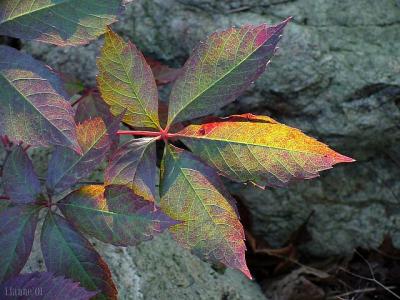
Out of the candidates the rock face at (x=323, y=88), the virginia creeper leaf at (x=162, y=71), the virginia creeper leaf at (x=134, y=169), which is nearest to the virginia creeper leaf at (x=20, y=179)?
the virginia creeper leaf at (x=134, y=169)

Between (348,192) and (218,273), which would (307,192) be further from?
(218,273)

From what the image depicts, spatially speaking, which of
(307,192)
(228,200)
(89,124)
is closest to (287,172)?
(228,200)

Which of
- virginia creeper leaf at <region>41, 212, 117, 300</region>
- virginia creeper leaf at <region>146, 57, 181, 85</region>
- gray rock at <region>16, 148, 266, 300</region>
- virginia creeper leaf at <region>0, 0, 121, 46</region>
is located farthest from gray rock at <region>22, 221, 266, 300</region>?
virginia creeper leaf at <region>0, 0, 121, 46</region>

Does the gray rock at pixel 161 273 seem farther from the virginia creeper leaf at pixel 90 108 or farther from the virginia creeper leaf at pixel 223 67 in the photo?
the virginia creeper leaf at pixel 223 67

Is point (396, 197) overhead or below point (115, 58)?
below

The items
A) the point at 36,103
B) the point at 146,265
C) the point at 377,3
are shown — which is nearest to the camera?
the point at 36,103

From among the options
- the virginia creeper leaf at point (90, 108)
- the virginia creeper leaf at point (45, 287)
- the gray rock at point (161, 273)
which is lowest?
the gray rock at point (161, 273)

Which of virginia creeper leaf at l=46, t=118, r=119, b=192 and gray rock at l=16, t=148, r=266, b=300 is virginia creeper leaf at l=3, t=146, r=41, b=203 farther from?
gray rock at l=16, t=148, r=266, b=300
